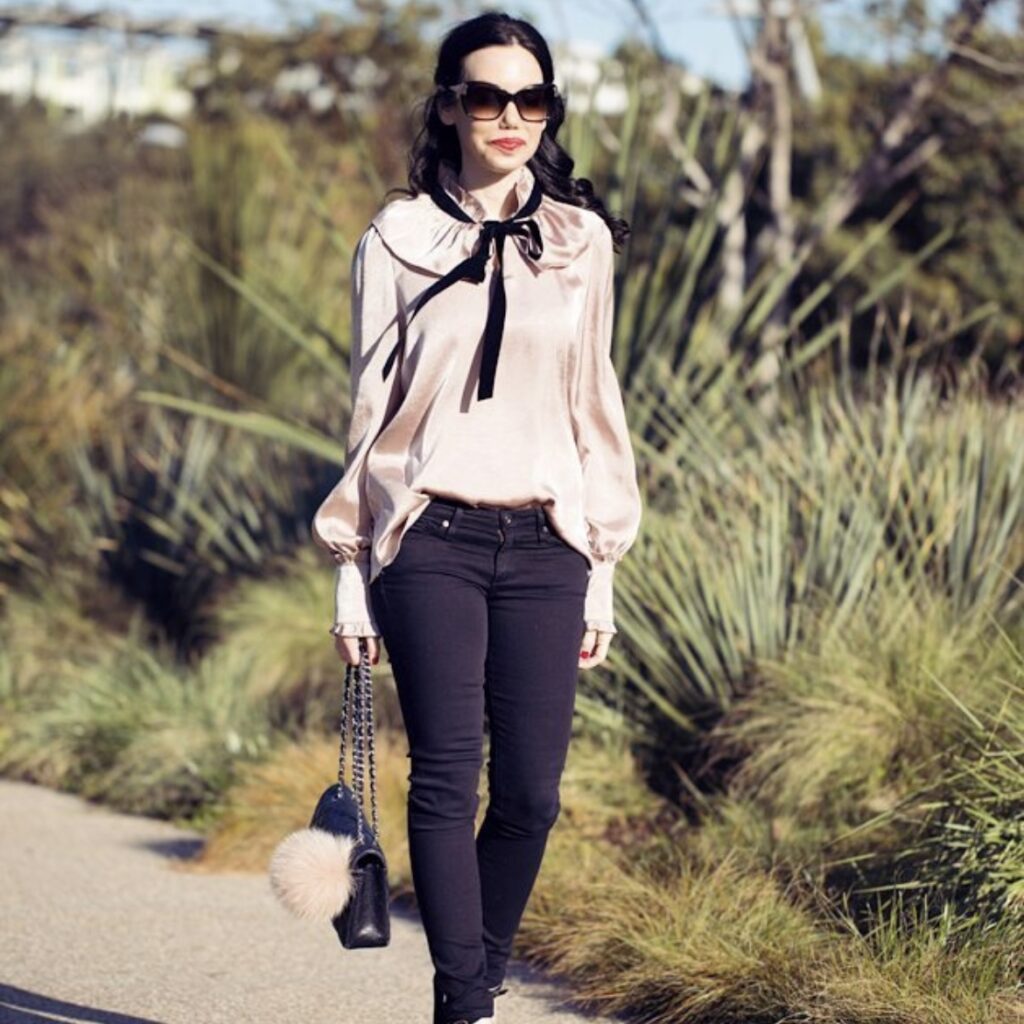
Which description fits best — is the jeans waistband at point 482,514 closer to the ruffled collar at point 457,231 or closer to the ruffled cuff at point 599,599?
the ruffled cuff at point 599,599

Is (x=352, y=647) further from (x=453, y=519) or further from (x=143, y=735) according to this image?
(x=143, y=735)

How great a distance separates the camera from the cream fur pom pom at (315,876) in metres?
3.99

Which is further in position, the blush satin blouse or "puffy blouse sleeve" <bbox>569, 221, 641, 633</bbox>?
"puffy blouse sleeve" <bbox>569, 221, 641, 633</bbox>

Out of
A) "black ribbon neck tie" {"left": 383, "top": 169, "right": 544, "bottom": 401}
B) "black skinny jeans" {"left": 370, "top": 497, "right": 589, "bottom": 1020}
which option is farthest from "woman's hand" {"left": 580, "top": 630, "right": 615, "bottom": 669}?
"black ribbon neck tie" {"left": 383, "top": 169, "right": 544, "bottom": 401}

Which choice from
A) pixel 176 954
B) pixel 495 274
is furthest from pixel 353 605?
pixel 176 954

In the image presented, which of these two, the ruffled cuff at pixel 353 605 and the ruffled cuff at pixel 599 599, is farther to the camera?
the ruffled cuff at pixel 599 599

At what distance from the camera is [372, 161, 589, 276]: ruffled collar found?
4.03m

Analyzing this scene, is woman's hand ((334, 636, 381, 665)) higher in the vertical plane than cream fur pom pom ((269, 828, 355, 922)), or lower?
higher

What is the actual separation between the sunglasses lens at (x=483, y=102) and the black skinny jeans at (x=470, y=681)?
74 centimetres

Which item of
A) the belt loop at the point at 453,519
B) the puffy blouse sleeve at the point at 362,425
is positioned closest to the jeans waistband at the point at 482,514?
the belt loop at the point at 453,519

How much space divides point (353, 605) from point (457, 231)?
2.42 feet

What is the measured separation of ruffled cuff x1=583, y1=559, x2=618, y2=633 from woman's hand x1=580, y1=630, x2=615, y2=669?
2 cm

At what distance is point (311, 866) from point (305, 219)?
370 inches

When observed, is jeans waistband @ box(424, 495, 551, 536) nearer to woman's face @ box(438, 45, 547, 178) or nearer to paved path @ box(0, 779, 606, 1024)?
woman's face @ box(438, 45, 547, 178)
